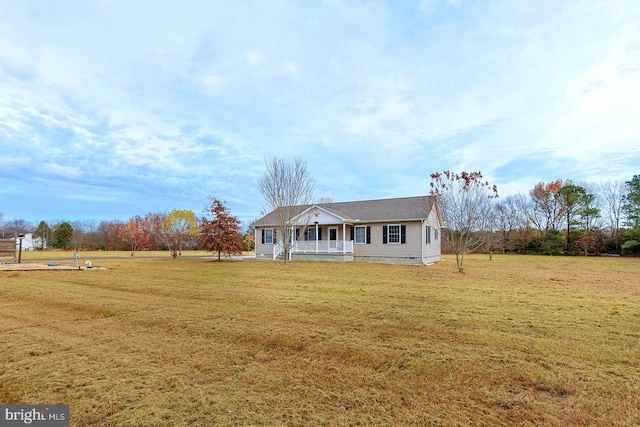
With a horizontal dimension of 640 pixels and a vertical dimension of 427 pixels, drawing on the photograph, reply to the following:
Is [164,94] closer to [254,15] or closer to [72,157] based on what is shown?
[254,15]

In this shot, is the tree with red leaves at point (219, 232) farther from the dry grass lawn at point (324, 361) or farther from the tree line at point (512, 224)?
the dry grass lawn at point (324, 361)

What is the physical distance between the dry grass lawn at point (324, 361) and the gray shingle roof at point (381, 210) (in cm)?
1304

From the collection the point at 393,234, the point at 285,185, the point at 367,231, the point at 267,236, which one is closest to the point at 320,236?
the point at 367,231

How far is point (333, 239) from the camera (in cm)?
2372

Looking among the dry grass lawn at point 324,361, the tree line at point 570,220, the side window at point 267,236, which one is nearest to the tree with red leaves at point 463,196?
the dry grass lawn at point 324,361

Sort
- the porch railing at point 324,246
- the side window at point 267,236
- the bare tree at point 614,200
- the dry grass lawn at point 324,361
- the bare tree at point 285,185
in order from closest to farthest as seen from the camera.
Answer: the dry grass lawn at point 324,361 → the bare tree at point 285,185 → the porch railing at point 324,246 → the side window at point 267,236 → the bare tree at point 614,200

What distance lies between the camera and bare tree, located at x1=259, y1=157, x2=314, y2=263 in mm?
19844

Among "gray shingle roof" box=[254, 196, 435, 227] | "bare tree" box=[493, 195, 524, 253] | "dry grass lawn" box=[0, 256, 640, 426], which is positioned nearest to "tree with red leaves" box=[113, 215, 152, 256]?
"gray shingle roof" box=[254, 196, 435, 227]

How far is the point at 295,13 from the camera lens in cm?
1184

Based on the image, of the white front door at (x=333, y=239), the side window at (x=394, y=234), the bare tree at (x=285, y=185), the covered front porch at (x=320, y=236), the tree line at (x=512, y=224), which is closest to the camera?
the bare tree at (x=285, y=185)

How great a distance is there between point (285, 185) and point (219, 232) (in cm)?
684

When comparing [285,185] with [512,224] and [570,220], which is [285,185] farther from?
[570,220]

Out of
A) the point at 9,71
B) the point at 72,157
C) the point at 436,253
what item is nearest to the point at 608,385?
the point at 9,71

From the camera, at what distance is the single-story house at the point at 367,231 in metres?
20.8
